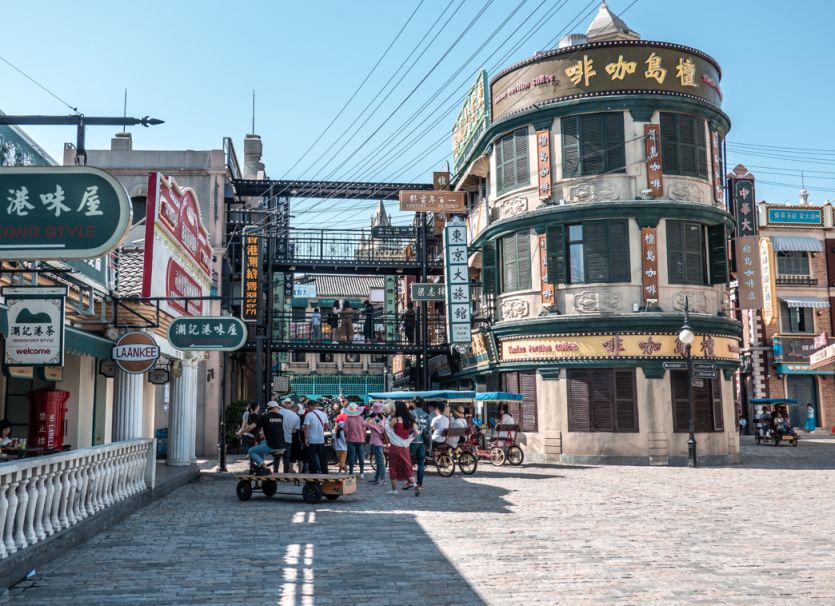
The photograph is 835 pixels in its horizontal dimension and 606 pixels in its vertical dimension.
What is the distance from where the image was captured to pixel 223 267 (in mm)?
34344

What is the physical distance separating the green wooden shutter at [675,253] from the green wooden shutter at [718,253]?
49.7 inches

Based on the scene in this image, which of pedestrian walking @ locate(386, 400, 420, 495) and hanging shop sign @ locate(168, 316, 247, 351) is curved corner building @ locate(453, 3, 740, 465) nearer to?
pedestrian walking @ locate(386, 400, 420, 495)

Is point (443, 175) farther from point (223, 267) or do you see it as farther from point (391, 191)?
point (223, 267)

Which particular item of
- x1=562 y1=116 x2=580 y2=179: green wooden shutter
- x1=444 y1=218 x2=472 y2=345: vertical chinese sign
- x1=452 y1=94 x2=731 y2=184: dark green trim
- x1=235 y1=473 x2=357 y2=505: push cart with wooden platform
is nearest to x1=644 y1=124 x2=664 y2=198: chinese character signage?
x1=452 y1=94 x2=731 y2=184: dark green trim

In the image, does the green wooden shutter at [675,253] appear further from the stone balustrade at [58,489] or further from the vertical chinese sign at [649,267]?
the stone balustrade at [58,489]

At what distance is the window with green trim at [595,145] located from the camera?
25.7 meters

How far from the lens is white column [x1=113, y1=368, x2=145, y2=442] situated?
51.0ft

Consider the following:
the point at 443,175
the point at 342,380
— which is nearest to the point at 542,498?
the point at 443,175

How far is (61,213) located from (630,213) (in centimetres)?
1989

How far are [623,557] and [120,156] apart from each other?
88.5 ft

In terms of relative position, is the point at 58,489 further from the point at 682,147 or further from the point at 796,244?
the point at 796,244

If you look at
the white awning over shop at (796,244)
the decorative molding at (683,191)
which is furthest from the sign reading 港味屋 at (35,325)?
the white awning over shop at (796,244)

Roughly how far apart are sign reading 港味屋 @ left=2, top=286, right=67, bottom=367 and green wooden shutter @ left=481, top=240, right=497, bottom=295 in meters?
18.8

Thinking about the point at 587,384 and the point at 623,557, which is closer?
the point at 623,557
